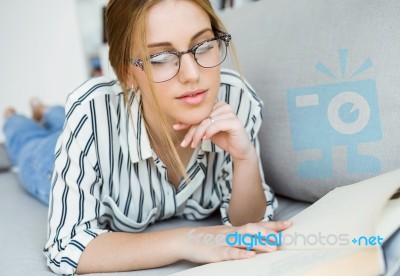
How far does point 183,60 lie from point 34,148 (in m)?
0.94

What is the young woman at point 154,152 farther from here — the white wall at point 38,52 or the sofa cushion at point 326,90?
the white wall at point 38,52

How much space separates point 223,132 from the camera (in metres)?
0.84

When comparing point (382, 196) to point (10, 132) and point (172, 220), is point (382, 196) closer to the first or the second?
point (172, 220)

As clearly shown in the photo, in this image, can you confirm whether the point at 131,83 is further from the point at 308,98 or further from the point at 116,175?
the point at 308,98

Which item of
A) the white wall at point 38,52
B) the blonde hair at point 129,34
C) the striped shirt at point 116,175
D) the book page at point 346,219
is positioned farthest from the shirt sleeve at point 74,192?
the white wall at point 38,52

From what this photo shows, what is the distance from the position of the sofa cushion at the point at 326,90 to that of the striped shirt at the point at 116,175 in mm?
61

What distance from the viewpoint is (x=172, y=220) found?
1034 millimetres

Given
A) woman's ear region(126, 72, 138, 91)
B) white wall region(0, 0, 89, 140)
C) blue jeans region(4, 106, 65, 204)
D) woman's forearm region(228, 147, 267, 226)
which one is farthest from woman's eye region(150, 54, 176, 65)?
white wall region(0, 0, 89, 140)

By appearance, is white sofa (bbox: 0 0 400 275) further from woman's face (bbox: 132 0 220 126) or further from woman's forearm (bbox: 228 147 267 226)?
woman's face (bbox: 132 0 220 126)

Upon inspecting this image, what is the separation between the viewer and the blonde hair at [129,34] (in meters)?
0.73

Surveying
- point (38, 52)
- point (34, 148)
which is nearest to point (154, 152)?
point (34, 148)

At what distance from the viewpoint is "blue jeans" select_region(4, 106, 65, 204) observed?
1312mm

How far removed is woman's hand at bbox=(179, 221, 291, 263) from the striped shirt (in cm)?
20

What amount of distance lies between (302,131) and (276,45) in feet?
0.69
